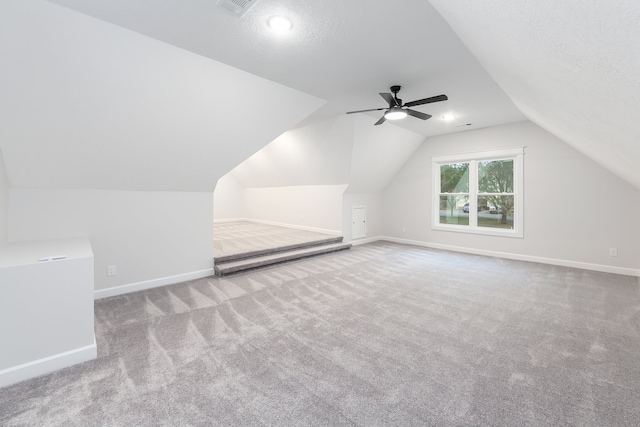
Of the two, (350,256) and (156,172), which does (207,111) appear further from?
(350,256)

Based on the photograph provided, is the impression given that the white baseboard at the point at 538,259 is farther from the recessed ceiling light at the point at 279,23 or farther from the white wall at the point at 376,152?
the recessed ceiling light at the point at 279,23

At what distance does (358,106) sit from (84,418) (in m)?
4.47

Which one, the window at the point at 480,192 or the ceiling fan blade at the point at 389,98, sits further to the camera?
the window at the point at 480,192

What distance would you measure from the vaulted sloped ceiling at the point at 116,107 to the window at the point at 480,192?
12.8ft

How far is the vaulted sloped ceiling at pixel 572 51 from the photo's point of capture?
3.03ft

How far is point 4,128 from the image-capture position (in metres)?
2.40

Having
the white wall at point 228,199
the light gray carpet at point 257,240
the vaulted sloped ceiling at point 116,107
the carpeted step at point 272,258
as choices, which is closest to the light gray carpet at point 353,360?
the carpeted step at point 272,258

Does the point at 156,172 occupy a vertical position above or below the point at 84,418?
above

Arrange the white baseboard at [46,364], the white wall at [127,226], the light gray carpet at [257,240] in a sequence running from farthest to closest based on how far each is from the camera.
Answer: the light gray carpet at [257,240]
the white wall at [127,226]
the white baseboard at [46,364]

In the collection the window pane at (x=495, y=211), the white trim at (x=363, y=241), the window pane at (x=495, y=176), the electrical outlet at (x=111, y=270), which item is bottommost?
the white trim at (x=363, y=241)

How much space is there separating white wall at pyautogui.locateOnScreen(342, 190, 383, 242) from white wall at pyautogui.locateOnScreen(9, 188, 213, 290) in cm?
326

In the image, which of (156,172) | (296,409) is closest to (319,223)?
(156,172)

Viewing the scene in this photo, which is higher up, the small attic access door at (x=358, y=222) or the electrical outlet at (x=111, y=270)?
the small attic access door at (x=358, y=222)

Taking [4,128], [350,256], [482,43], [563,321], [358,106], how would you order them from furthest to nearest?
[350,256] < [358,106] < [563,321] < [4,128] < [482,43]
